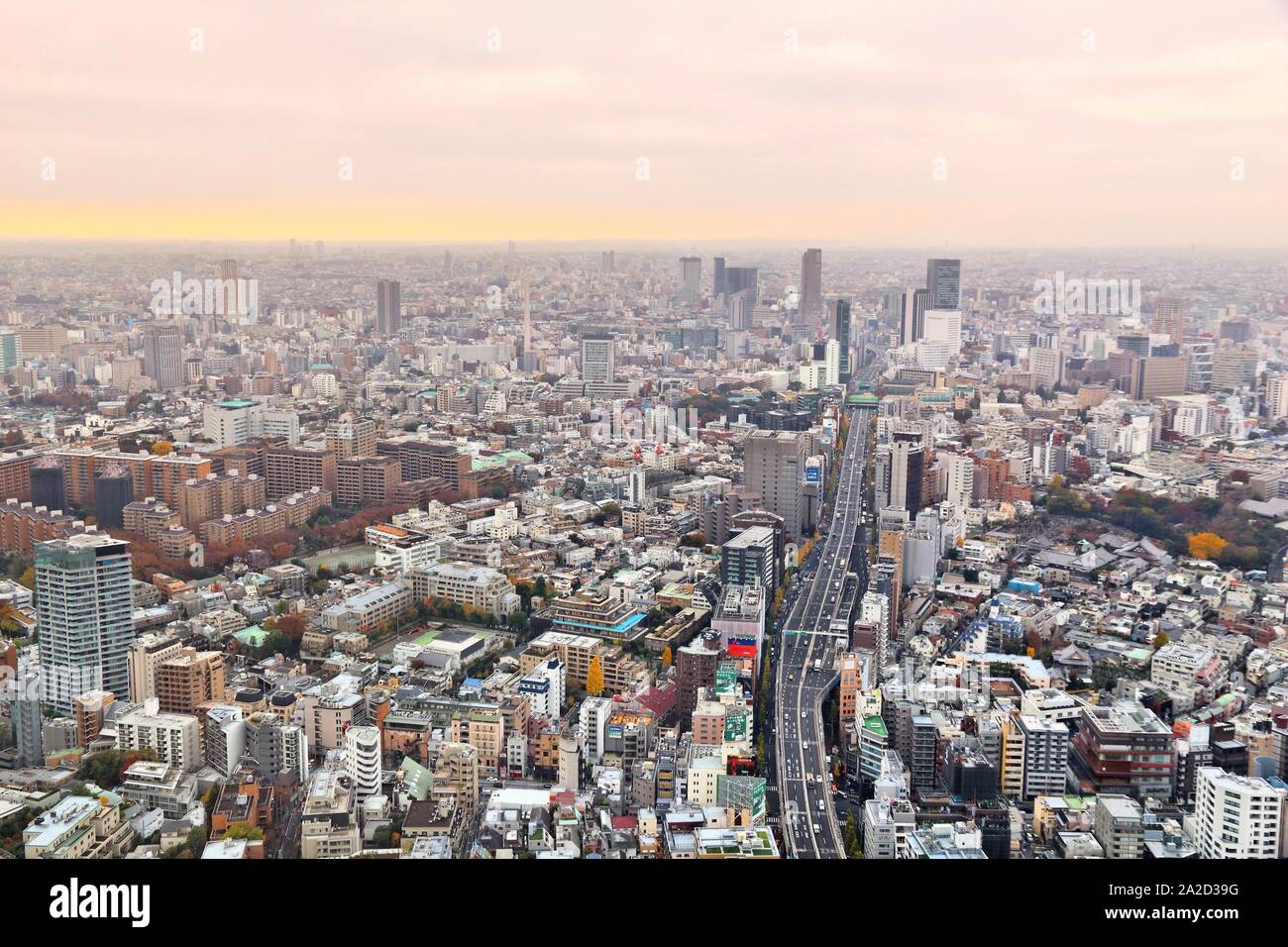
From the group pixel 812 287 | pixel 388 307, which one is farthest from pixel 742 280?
pixel 388 307

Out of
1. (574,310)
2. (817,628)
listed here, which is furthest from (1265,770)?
(574,310)

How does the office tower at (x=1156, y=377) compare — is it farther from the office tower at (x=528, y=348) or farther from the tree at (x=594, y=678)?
the tree at (x=594, y=678)

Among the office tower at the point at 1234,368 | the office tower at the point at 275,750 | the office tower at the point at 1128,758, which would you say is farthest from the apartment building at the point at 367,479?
the office tower at the point at 1234,368

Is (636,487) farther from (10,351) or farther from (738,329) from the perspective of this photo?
(738,329)
